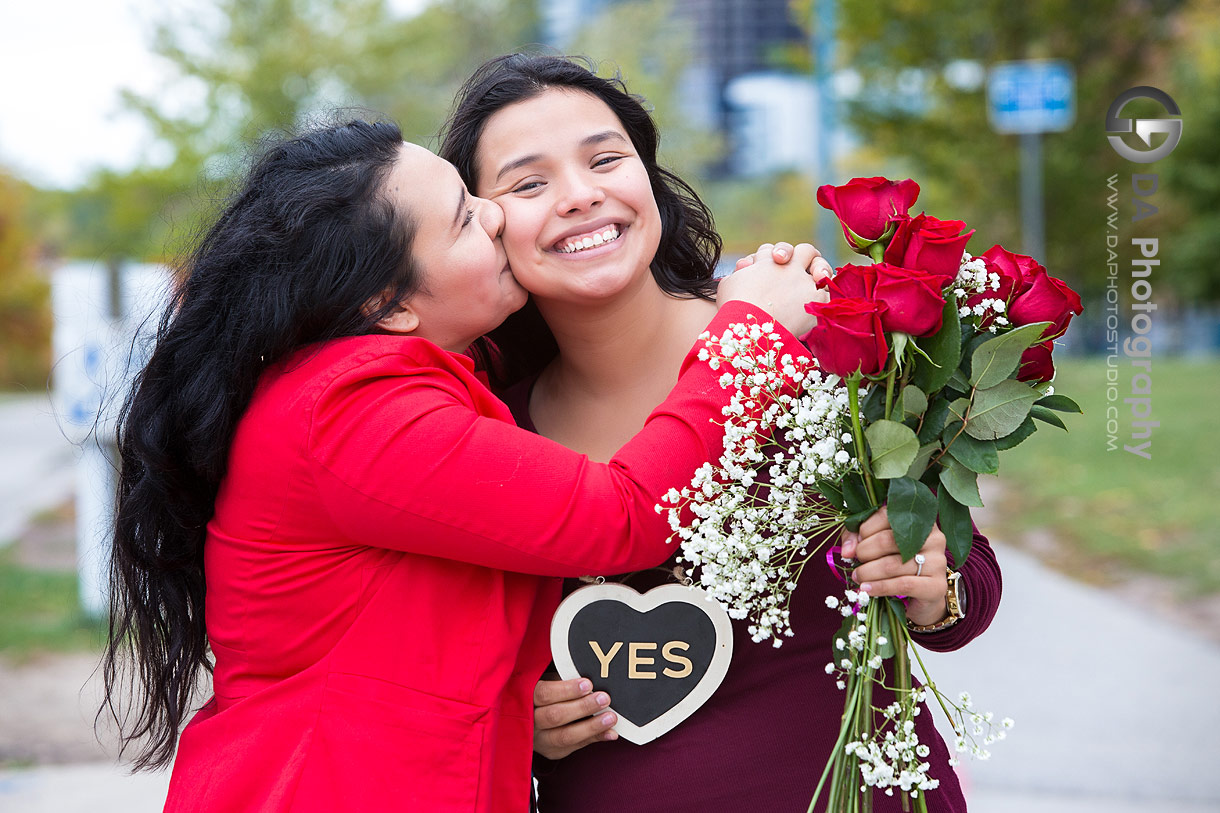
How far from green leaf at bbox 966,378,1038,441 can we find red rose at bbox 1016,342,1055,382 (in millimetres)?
44

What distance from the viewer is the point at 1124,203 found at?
542 inches

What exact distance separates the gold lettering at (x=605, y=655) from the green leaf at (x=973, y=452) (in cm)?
65

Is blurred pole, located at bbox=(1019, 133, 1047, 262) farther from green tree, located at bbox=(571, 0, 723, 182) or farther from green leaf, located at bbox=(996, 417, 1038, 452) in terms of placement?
green leaf, located at bbox=(996, 417, 1038, 452)

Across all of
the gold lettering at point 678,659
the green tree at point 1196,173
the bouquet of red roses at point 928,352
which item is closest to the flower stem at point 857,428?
the bouquet of red roses at point 928,352

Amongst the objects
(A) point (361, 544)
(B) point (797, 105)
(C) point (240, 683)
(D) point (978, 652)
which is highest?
(B) point (797, 105)

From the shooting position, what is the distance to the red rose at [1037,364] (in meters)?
1.62

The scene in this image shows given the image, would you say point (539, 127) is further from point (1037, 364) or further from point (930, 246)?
point (1037, 364)

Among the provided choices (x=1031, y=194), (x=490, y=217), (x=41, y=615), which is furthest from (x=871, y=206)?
(x=1031, y=194)

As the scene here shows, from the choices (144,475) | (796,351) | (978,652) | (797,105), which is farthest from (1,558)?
(797,105)

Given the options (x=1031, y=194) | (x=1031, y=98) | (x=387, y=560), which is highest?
(x=1031, y=98)

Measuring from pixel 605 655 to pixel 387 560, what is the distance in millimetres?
418

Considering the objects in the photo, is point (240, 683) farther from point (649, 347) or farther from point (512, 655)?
point (649, 347)

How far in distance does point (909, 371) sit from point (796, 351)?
8.4 inches

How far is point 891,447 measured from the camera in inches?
60.8
